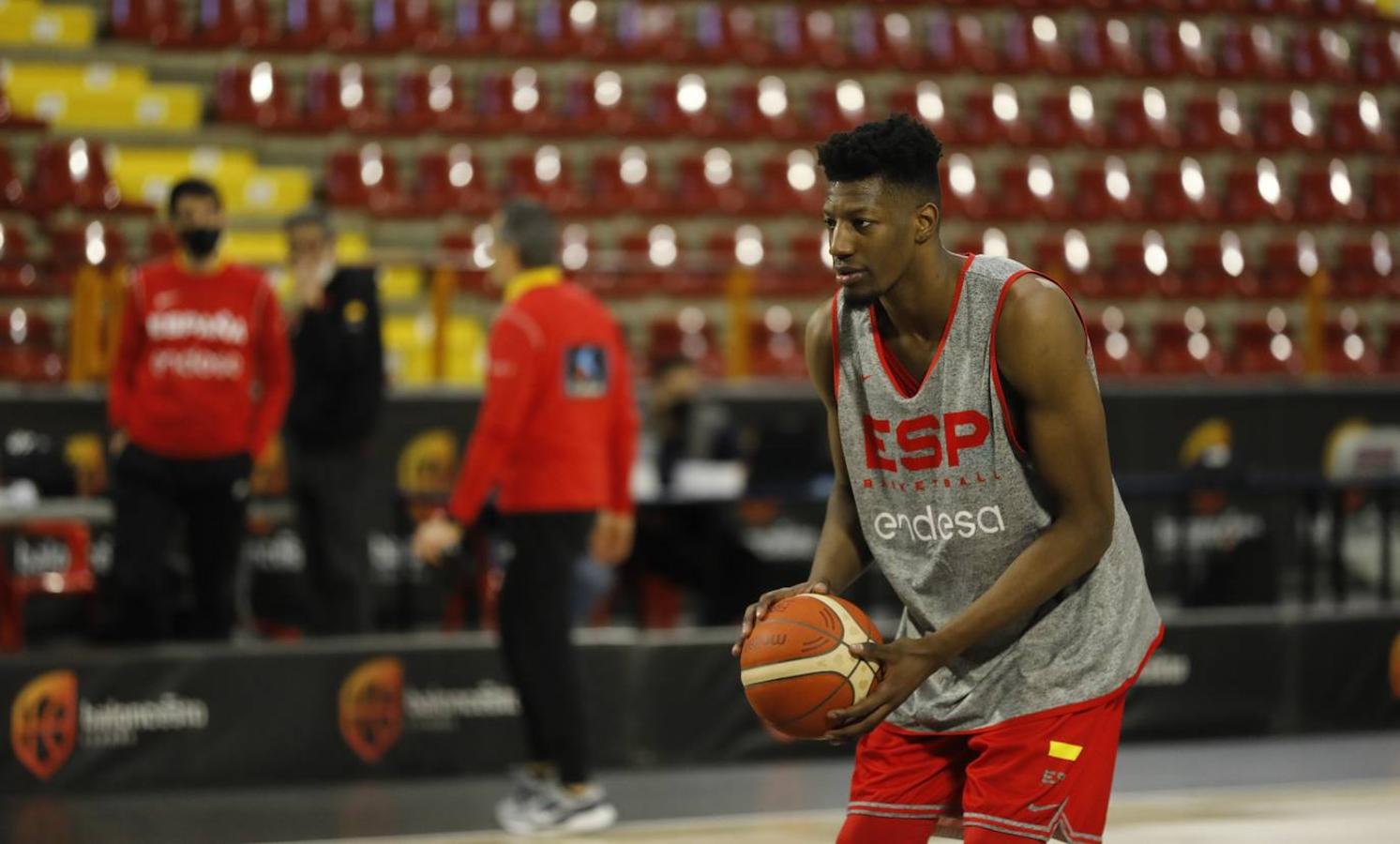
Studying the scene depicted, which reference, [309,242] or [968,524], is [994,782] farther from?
[309,242]

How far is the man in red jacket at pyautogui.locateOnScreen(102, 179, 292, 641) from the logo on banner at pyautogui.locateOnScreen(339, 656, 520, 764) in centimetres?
62

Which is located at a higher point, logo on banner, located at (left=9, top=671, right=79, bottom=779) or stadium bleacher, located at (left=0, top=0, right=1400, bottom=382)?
stadium bleacher, located at (left=0, top=0, right=1400, bottom=382)

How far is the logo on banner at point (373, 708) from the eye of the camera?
6109mm

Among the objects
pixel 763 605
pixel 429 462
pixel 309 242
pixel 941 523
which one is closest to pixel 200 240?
pixel 309 242

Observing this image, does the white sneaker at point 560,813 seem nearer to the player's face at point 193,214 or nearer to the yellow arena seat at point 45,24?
the player's face at point 193,214

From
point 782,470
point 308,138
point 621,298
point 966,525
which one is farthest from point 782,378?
point 966,525

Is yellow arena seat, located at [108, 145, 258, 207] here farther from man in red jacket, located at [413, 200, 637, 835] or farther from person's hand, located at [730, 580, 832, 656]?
person's hand, located at [730, 580, 832, 656]

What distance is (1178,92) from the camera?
15.0 m

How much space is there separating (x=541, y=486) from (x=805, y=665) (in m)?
2.63

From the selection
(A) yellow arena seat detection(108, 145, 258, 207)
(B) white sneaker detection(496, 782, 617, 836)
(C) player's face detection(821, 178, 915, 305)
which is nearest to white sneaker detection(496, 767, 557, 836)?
(B) white sneaker detection(496, 782, 617, 836)

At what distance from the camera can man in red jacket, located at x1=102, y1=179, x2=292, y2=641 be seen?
5773 mm

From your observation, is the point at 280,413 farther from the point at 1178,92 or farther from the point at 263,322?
the point at 1178,92

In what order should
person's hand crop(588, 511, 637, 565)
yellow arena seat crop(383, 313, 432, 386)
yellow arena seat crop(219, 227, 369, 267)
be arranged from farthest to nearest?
yellow arena seat crop(219, 227, 369, 267)
yellow arena seat crop(383, 313, 432, 386)
person's hand crop(588, 511, 637, 565)

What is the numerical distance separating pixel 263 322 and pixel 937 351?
3.78 meters
